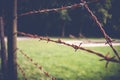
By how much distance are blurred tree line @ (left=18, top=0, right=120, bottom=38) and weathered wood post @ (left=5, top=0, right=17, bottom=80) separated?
86.8ft

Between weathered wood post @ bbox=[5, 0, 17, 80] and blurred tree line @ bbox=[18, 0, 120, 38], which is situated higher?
blurred tree line @ bbox=[18, 0, 120, 38]

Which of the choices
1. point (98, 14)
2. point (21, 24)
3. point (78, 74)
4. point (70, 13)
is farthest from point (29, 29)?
point (78, 74)

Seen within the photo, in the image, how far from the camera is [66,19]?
108 feet

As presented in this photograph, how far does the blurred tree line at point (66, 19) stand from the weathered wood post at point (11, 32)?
26449mm

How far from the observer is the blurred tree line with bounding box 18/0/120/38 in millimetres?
29844

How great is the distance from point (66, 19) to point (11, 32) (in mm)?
30446

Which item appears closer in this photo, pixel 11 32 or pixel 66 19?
pixel 11 32

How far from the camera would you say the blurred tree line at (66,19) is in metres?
29.8

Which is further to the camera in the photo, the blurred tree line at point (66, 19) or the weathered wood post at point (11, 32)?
the blurred tree line at point (66, 19)

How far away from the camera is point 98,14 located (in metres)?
30.6

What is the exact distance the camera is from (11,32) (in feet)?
8.61

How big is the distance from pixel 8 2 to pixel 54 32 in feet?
105

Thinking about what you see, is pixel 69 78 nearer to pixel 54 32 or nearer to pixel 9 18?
pixel 9 18

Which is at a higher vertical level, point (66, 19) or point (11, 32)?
point (66, 19)
